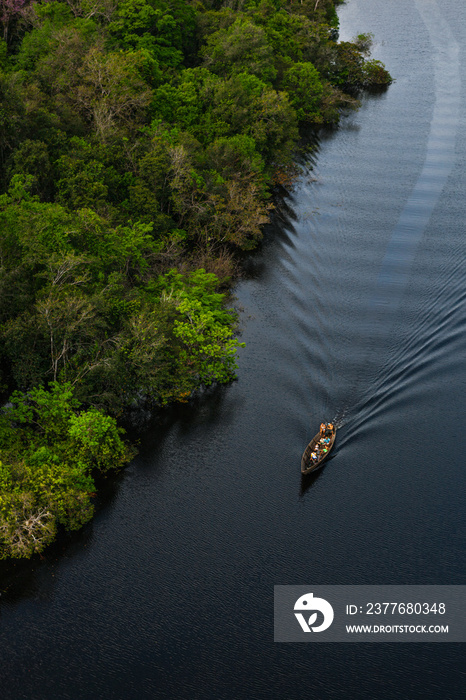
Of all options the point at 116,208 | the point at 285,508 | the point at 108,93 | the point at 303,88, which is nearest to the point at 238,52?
the point at 303,88

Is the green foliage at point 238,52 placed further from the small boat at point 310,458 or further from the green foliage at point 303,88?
the small boat at point 310,458

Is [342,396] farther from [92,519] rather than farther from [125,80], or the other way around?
[125,80]

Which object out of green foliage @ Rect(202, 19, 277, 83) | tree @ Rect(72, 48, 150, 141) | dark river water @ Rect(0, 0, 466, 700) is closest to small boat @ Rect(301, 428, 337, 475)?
dark river water @ Rect(0, 0, 466, 700)

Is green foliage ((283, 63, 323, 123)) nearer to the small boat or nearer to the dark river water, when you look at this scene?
the dark river water

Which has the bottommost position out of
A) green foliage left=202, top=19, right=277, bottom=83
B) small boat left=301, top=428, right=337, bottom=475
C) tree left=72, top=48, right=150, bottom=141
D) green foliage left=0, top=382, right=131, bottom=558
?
green foliage left=0, top=382, right=131, bottom=558

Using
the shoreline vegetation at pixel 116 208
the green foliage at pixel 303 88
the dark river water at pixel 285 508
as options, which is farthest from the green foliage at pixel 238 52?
the dark river water at pixel 285 508

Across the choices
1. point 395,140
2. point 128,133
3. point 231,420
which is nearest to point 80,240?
point 231,420

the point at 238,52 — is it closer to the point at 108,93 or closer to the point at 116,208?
the point at 108,93
